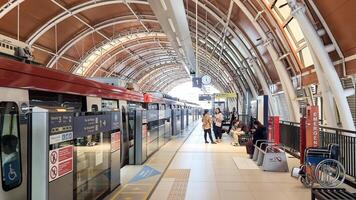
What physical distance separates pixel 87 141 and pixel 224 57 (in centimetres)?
2425

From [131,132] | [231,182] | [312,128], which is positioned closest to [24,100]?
[231,182]

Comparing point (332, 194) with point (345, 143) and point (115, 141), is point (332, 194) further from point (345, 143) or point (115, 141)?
point (115, 141)

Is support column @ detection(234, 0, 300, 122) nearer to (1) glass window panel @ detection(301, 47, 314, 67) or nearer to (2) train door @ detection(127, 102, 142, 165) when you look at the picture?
(1) glass window panel @ detection(301, 47, 314, 67)

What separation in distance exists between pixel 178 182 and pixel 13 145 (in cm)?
494

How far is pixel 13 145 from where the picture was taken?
4.41m

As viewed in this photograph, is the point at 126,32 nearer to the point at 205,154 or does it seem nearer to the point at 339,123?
the point at 205,154

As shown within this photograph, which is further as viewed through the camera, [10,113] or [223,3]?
[223,3]

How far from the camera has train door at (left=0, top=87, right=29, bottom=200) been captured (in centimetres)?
422

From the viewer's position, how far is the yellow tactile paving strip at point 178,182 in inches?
295

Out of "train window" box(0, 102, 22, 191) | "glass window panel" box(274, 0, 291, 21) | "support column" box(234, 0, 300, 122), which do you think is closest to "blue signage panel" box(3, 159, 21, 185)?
"train window" box(0, 102, 22, 191)

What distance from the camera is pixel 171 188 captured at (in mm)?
8203

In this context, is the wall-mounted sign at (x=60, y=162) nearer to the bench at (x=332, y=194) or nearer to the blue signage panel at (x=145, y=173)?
the bench at (x=332, y=194)

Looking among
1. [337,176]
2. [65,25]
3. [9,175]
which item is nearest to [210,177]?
[337,176]

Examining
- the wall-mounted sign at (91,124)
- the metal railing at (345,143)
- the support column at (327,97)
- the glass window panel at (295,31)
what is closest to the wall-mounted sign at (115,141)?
the wall-mounted sign at (91,124)
